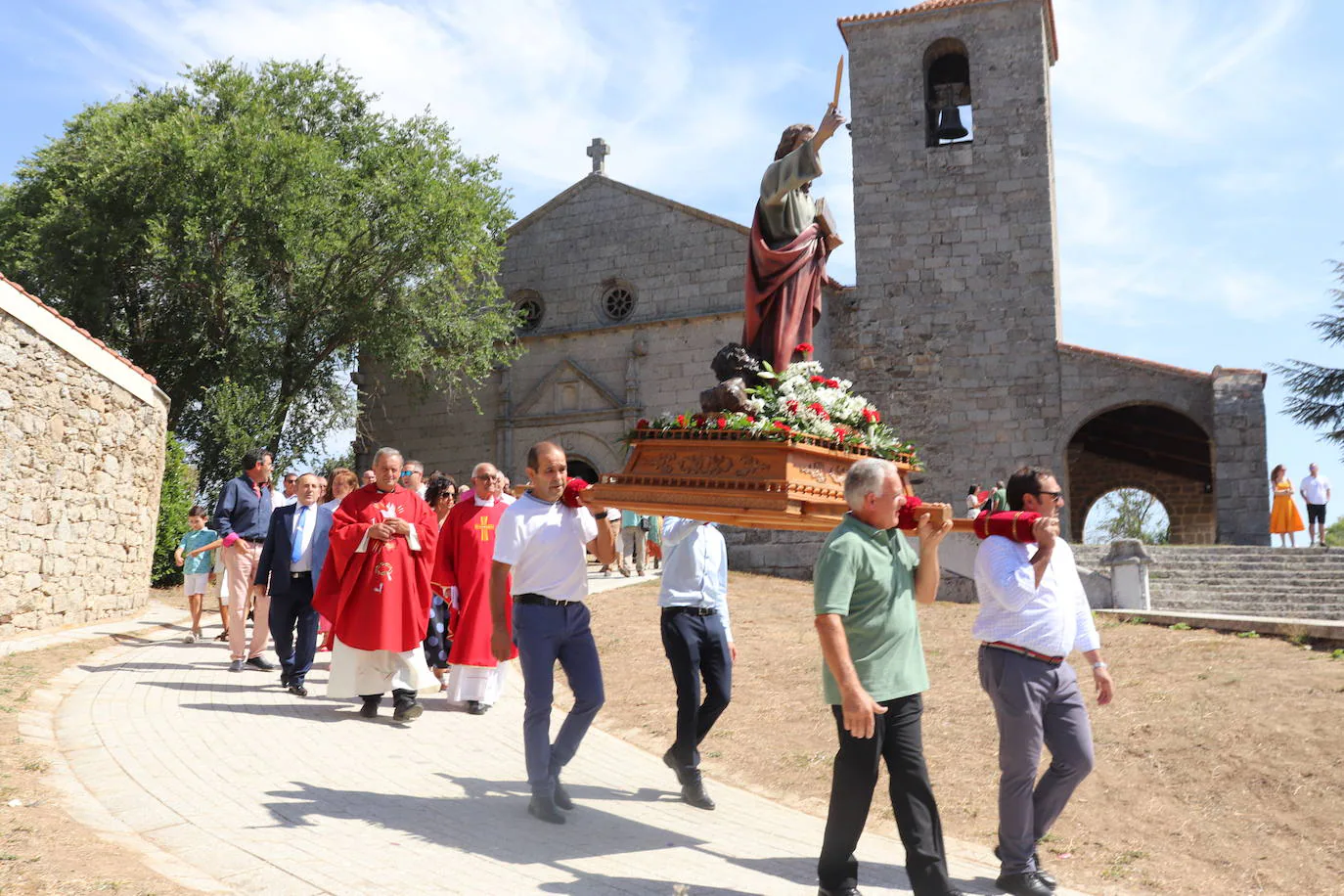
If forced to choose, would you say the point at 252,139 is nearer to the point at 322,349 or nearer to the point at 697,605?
the point at 322,349

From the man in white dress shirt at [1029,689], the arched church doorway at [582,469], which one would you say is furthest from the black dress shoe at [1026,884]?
Answer: the arched church doorway at [582,469]

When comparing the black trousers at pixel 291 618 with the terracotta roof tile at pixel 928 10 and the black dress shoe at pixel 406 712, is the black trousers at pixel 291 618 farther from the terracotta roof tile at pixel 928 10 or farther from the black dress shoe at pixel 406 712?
the terracotta roof tile at pixel 928 10

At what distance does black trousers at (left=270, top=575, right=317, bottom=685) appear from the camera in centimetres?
907

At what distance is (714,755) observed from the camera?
7.83 metres

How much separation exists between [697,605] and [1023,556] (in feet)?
6.87

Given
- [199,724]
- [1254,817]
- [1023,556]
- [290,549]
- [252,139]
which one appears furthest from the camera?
[252,139]

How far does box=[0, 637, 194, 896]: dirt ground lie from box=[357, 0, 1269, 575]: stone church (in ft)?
55.7

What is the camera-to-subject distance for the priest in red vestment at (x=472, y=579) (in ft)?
27.9

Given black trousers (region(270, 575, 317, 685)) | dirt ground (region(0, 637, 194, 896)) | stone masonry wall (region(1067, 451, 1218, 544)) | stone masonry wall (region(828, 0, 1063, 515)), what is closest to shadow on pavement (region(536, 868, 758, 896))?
dirt ground (region(0, 637, 194, 896))

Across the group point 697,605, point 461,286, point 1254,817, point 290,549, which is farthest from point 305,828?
point 461,286

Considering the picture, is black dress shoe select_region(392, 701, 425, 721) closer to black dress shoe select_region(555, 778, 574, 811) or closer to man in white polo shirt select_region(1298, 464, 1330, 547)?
black dress shoe select_region(555, 778, 574, 811)

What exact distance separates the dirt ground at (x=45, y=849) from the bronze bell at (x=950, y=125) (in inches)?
864

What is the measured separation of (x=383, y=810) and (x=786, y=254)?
3737mm

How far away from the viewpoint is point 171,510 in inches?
708
